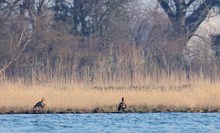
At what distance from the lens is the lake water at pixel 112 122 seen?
19500 millimetres

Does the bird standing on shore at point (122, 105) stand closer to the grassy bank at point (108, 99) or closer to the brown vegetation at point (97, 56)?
the grassy bank at point (108, 99)

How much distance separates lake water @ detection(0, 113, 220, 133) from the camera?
1950 centimetres

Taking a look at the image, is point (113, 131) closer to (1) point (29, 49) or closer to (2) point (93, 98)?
(2) point (93, 98)

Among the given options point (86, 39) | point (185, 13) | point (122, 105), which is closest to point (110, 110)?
point (122, 105)

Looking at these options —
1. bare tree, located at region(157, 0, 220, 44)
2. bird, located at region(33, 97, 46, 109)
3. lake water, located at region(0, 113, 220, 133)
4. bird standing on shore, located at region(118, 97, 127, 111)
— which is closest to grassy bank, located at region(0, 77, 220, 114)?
bird, located at region(33, 97, 46, 109)

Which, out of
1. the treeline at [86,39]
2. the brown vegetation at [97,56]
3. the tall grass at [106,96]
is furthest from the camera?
the treeline at [86,39]

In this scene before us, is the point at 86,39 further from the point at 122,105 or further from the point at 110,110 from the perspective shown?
the point at 122,105

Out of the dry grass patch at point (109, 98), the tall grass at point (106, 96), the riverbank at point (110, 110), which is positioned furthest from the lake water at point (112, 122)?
the tall grass at point (106, 96)

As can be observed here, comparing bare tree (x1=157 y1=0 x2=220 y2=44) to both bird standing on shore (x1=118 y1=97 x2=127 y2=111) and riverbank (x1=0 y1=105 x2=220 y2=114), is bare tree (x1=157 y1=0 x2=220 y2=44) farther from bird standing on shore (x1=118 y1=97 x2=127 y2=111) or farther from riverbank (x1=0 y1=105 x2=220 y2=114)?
bird standing on shore (x1=118 y1=97 x2=127 y2=111)

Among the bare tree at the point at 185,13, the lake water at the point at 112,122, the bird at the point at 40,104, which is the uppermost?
the bare tree at the point at 185,13

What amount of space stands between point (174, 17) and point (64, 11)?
4787mm

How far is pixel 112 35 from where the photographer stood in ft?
128

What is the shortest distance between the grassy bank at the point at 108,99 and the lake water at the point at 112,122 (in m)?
0.72

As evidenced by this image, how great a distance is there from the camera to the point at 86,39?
3884 cm
